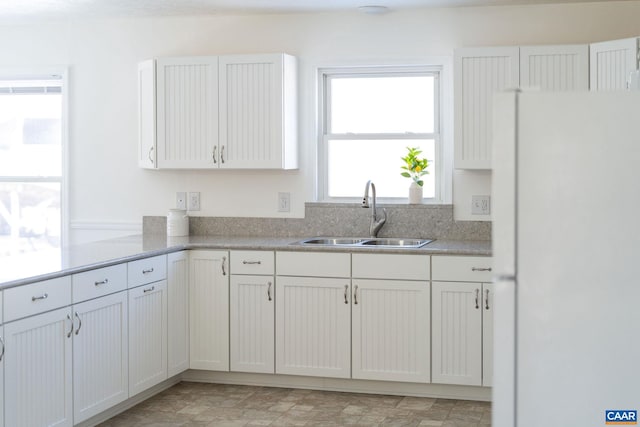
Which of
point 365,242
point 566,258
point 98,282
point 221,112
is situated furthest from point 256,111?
point 566,258

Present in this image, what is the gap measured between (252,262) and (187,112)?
1073mm

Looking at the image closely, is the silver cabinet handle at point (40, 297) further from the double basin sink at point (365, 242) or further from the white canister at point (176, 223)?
the white canister at point (176, 223)

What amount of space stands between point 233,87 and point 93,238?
146cm

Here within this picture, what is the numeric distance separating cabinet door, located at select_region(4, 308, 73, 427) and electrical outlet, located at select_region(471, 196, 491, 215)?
2.49m

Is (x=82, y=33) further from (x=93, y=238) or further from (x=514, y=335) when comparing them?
(x=514, y=335)

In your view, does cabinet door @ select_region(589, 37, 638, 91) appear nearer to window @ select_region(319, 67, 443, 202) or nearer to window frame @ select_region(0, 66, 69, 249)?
window @ select_region(319, 67, 443, 202)

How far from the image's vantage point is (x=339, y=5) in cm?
519

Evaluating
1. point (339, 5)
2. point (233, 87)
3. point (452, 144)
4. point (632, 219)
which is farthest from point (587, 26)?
point (632, 219)

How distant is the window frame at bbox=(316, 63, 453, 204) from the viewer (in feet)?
17.4

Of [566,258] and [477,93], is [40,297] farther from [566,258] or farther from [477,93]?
[477,93]

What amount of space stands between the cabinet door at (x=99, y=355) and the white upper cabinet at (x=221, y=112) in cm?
132

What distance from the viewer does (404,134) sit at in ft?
17.9

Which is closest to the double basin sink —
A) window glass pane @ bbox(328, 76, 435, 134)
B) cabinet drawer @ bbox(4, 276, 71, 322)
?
window glass pane @ bbox(328, 76, 435, 134)

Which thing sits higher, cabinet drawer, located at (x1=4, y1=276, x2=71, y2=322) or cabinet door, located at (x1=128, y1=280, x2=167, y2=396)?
cabinet drawer, located at (x1=4, y1=276, x2=71, y2=322)
